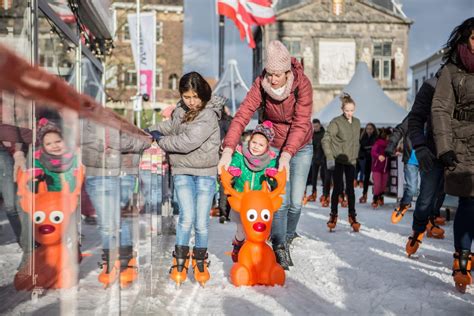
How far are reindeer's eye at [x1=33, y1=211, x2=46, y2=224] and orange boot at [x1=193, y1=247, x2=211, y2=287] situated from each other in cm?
262

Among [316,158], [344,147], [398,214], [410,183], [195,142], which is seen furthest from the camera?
[316,158]

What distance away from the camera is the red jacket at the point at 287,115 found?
4.20 m

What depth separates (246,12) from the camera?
2005 centimetres

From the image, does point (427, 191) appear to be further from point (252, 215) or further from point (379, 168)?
point (379, 168)

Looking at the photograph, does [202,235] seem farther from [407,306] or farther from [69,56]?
[69,56]

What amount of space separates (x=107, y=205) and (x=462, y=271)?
258 centimetres

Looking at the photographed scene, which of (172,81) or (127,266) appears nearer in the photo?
(127,266)

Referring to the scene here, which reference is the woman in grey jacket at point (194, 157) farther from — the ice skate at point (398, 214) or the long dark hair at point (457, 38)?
the ice skate at point (398, 214)

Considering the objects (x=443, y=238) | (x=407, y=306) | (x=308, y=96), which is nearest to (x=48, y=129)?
(x=407, y=306)

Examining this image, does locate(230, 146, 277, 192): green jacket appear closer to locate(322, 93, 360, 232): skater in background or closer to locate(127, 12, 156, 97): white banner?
locate(322, 93, 360, 232): skater in background

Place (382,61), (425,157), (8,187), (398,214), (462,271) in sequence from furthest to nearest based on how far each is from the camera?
(382,61) → (398,214) → (425,157) → (462,271) → (8,187)

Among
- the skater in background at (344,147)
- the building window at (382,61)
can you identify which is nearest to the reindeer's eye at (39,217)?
the skater in background at (344,147)

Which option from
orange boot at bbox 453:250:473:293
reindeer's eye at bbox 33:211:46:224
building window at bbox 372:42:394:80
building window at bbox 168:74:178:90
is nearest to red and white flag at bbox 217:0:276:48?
orange boot at bbox 453:250:473:293

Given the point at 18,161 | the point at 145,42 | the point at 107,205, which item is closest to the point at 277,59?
the point at 107,205
